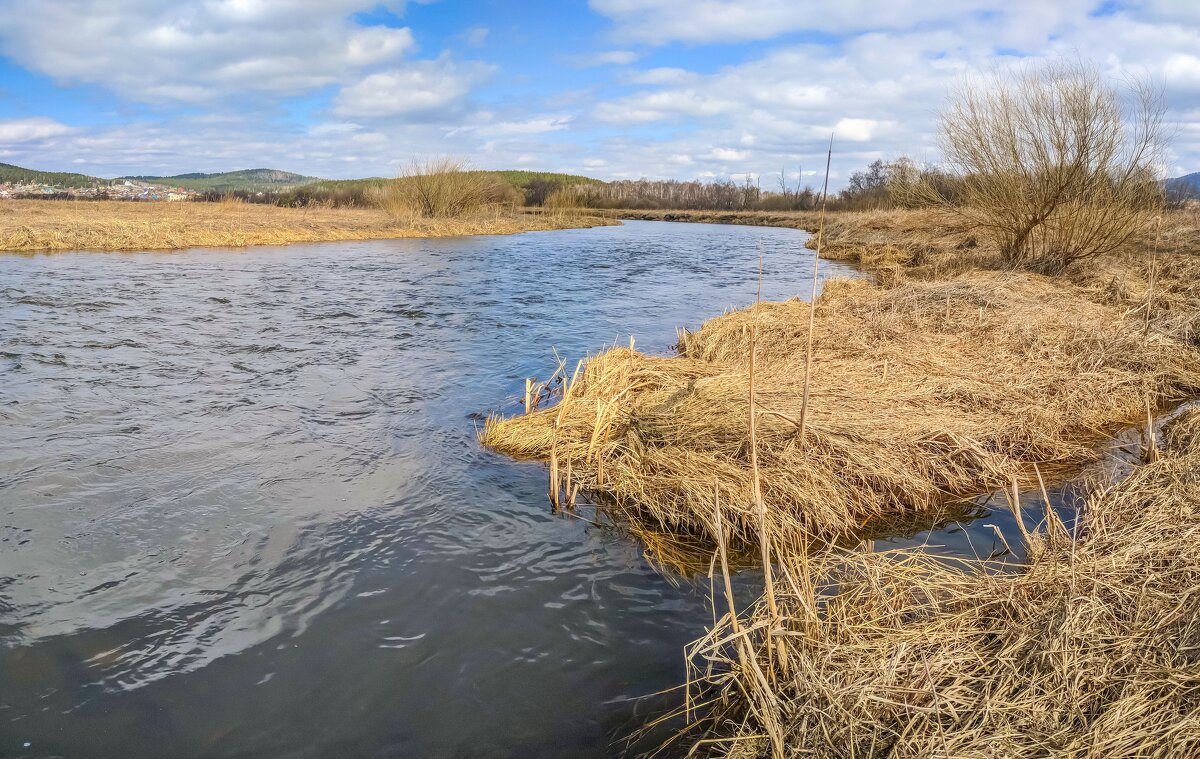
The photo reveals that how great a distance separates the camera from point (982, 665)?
2.97m

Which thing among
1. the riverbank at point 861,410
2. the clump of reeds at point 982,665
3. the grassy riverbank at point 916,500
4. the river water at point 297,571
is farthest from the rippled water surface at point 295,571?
the clump of reeds at point 982,665

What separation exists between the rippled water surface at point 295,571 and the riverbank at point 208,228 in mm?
14759

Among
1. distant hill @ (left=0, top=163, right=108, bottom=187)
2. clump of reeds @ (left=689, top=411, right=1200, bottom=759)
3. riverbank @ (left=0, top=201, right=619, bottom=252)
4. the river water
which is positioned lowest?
the river water

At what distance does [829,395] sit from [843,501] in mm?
1955

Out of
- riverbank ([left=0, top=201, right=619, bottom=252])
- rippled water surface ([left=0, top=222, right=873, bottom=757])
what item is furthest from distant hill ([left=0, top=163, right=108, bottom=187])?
rippled water surface ([left=0, top=222, right=873, bottom=757])

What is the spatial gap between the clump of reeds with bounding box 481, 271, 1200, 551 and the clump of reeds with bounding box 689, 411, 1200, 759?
142 cm

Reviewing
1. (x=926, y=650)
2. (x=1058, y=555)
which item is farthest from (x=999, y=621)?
(x=1058, y=555)

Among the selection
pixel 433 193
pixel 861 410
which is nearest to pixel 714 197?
pixel 433 193

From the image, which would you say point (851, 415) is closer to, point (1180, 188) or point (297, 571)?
point (297, 571)

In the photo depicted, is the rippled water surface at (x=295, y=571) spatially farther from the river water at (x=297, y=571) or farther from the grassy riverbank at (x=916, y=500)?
the grassy riverbank at (x=916, y=500)

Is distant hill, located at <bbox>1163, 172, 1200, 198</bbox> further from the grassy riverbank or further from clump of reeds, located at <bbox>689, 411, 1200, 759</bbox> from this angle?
clump of reeds, located at <bbox>689, 411, 1200, 759</bbox>

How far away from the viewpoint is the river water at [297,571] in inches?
137

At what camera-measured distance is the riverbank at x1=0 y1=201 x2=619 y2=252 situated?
2300 centimetres

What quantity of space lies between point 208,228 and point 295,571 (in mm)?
26706
